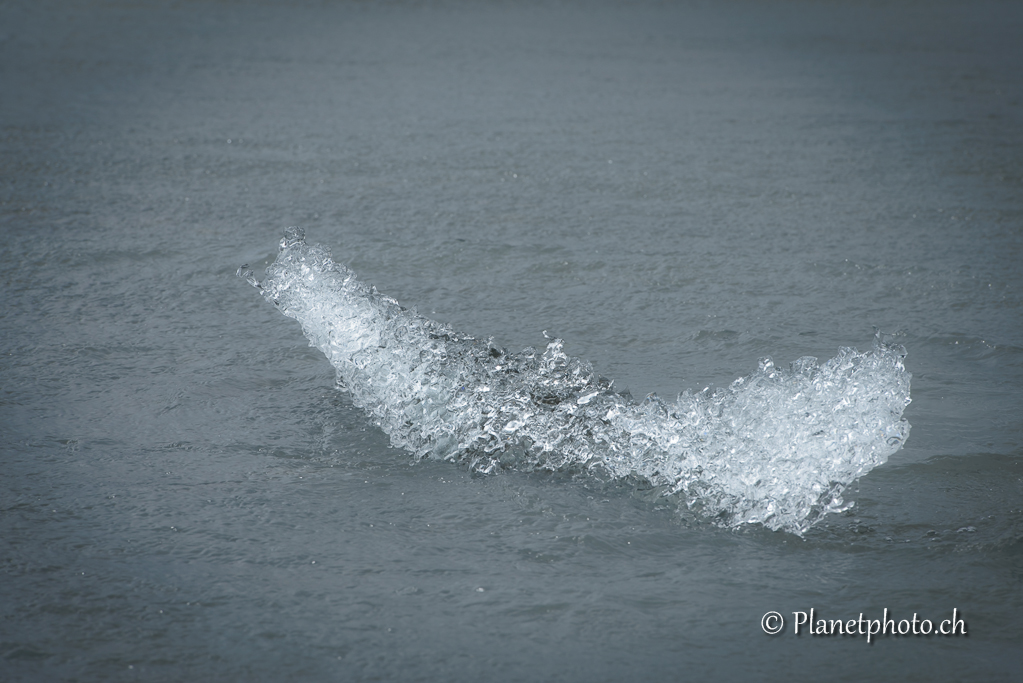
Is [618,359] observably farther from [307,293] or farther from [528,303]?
[307,293]

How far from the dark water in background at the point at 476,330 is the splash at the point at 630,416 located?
106 mm

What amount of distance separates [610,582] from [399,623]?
0.53 m

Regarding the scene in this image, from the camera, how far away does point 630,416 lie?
3.25m

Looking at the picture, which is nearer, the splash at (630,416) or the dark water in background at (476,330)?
the dark water in background at (476,330)

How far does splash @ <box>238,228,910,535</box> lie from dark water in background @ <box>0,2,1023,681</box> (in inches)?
4.2

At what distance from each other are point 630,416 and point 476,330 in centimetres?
118

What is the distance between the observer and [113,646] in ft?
7.78

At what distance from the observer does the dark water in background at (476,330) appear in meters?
2.47

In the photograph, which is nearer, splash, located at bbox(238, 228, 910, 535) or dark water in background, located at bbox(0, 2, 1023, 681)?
dark water in background, located at bbox(0, 2, 1023, 681)

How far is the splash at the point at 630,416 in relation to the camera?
2.99 meters

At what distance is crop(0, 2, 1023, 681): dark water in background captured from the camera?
247 centimetres

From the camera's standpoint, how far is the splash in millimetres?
2992

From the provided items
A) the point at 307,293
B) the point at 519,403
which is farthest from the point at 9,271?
the point at 519,403

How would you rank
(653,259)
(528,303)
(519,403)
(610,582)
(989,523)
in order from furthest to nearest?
1. (653,259)
2. (528,303)
3. (519,403)
4. (989,523)
5. (610,582)
